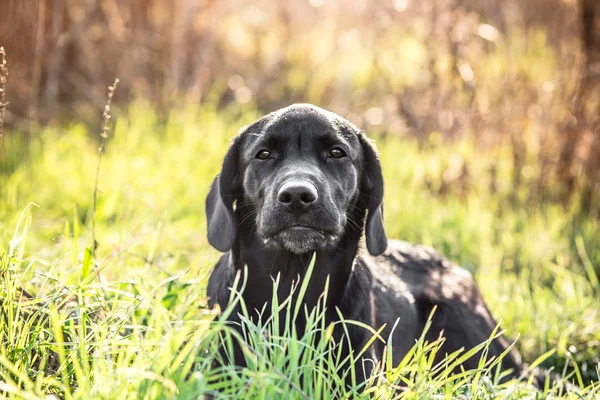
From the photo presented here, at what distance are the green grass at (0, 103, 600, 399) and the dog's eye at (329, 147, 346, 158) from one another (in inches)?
32.4

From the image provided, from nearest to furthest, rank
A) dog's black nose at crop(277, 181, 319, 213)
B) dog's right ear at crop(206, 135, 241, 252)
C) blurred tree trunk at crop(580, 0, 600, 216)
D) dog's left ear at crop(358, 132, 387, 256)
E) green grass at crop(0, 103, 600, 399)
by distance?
1. green grass at crop(0, 103, 600, 399)
2. dog's black nose at crop(277, 181, 319, 213)
3. dog's right ear at crop(206, 135, 241, 252)
4. dog's left ear at crop(358, 132, 387, 256)
5. blurred tree trunk at crop(580, 0, 600, 216)

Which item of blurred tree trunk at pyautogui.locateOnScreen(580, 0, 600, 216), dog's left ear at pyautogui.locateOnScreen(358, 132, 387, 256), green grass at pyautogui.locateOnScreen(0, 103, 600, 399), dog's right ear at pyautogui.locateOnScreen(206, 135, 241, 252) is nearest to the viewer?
green grass at pyautogui.locateOnScreen(0, 103, 600, 399)

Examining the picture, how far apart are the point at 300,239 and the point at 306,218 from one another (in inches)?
4.6

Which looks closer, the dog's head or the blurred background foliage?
the dog's head

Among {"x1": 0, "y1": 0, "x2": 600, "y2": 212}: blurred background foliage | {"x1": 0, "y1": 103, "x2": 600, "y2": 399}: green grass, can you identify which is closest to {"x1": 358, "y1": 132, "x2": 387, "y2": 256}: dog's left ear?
{"x1": 0, "y1": 103, "x2": 600, "y2": 399}: green grass

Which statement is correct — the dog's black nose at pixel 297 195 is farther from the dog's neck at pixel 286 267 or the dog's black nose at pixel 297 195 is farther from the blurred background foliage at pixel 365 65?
the blurred background foliage at pixel 365 65

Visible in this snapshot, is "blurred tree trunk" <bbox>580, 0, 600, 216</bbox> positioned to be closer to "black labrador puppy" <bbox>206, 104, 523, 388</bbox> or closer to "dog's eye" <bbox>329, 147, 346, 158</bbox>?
"black labrador puppy" <bbox>206, 104, 523, 388</bbox>

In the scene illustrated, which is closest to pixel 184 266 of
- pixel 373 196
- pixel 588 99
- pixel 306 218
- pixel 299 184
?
pixel 373 196

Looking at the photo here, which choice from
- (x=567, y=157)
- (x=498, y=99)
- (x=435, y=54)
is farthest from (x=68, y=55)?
(x=567, y=157)

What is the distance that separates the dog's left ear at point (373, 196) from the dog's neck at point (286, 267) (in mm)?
106

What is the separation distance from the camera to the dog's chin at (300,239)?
3055 mm

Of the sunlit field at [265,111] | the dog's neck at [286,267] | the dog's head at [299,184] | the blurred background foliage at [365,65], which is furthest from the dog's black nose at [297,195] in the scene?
the blurred background foliage at [365,65]

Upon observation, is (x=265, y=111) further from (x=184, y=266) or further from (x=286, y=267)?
(x=286, y=267)

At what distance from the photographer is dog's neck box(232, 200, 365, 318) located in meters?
3.26
